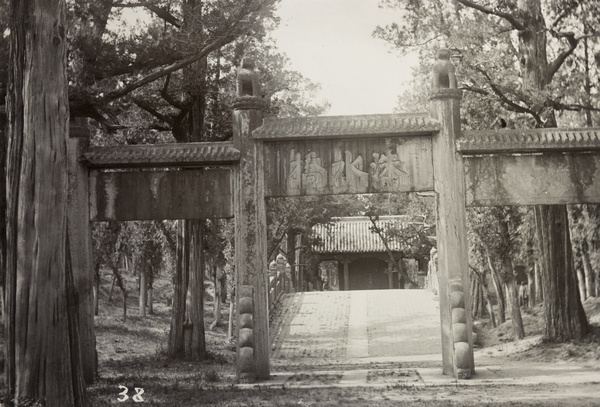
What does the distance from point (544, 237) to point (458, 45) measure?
405 cm

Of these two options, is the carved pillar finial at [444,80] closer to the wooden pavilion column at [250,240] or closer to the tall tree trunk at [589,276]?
the wooden pavilion column at [250,240]

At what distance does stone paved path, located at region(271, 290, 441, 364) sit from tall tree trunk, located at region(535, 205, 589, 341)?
11.7ft

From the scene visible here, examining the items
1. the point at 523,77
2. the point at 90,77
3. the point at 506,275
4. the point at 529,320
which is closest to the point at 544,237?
the point at 523,77

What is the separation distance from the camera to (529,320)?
19203 mm

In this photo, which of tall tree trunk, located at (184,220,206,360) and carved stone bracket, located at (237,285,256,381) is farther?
tall tree trunk, located at (184,220,206,360)

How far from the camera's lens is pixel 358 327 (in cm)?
2039

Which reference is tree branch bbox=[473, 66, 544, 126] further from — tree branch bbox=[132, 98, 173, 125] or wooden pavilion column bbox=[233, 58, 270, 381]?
tree branch bbox=[132, 98, 173, 125]

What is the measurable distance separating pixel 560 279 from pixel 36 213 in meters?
9.46

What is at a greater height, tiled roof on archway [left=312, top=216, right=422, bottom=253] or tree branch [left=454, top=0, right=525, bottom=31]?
tree branch [left=454, top=0, right=525, bottom=31]

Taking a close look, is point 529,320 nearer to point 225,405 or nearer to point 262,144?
point 262,144

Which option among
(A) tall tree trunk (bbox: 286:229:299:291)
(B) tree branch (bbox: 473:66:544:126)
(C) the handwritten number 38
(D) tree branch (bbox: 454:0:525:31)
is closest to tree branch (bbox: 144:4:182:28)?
(D) tree branch (bbox: 454:0:525:31)

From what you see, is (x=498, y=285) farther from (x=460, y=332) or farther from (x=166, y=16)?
(x=166, y=16)

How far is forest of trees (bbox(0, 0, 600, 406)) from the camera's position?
7293 millimetres

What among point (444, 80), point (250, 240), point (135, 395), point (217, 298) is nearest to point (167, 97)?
point (250, 240)
